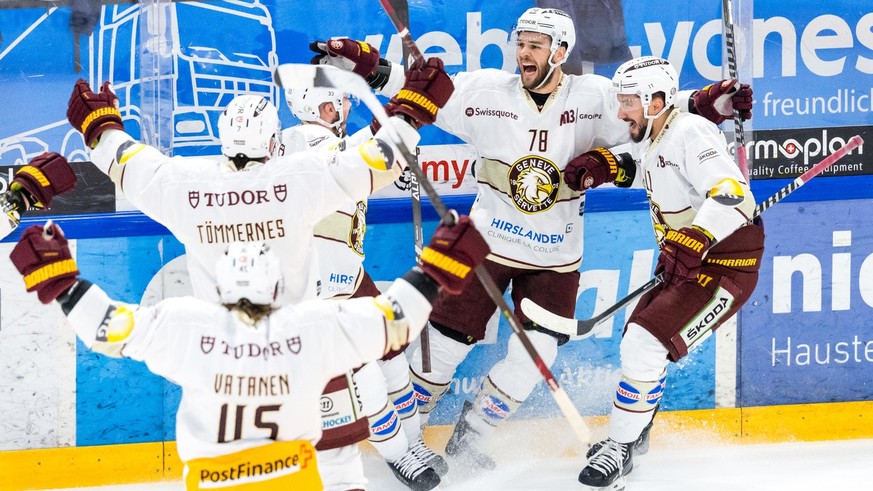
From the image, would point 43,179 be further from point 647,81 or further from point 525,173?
point 647,81

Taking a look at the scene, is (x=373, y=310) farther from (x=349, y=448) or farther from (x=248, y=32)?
(x=248, y=32)

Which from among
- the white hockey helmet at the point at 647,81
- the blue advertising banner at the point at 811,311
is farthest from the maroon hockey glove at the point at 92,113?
the blue advertising banner at the point at 811,311

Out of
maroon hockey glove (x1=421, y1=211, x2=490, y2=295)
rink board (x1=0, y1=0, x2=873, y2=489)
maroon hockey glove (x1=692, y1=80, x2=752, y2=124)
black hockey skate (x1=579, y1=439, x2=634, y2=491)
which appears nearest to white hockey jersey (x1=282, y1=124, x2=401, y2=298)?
rink board (x1=0, y1=0, x2=873, y2=489)

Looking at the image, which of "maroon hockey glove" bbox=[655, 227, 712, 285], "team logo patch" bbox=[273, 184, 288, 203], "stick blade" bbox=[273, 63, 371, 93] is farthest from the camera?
"maroon hockey glove" bbox=[655, 227, 712, 285]

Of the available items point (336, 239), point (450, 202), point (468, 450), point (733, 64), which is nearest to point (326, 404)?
point (336, 239)

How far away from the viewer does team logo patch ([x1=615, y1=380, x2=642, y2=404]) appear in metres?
4.14

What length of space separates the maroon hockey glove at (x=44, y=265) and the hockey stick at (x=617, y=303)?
1.82 m

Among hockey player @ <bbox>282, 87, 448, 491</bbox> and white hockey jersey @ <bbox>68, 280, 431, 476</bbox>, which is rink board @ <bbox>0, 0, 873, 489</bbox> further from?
white hockey jersey @ <bbox>68, 280, 431, 476</bbox>

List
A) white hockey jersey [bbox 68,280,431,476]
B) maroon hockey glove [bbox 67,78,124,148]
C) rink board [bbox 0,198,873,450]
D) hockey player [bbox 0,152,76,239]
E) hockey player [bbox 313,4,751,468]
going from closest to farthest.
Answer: white hockey jersey [bbox 68,280,431,476] → hockey player [bbox 0,152,76,239] → maroon hockey glove [bbox 67,78,124,148] → hockey player [bbox 313,4,751,468] → rink board [bbox 0,198,873,450]

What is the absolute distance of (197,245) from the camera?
10.5ft

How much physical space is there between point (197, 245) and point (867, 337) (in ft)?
9.56

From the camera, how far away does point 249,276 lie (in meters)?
2.67

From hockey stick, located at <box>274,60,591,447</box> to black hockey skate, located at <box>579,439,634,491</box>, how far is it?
0.94 meters

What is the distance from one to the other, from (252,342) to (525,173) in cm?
189
